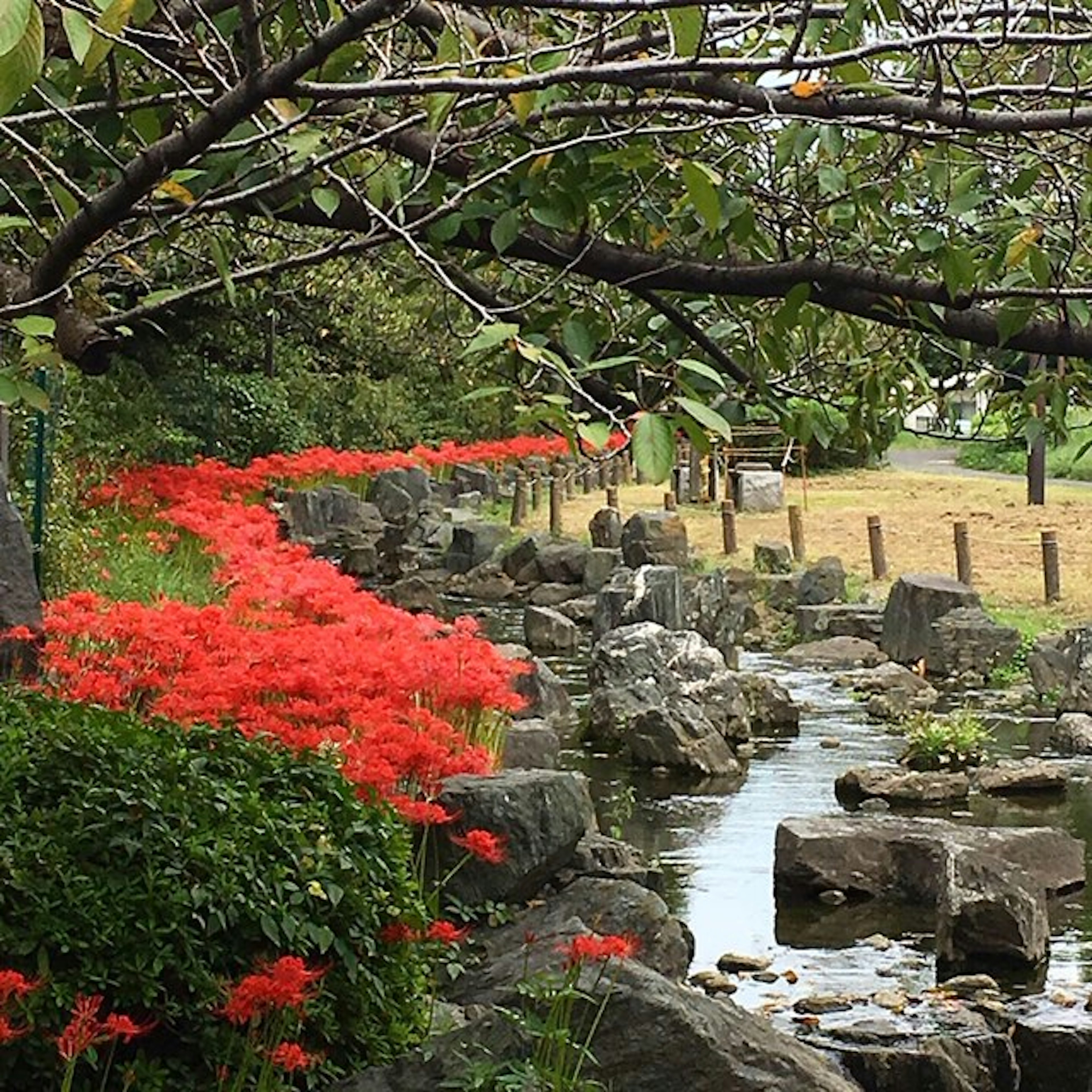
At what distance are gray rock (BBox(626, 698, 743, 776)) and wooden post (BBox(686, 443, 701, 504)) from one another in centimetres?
1739

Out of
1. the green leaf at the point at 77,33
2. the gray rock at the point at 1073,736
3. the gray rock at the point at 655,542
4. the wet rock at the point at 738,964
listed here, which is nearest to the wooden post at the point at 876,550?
the gray rock at the point at 655,542

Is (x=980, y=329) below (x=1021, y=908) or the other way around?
the other way around

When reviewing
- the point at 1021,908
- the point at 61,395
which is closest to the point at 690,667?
the point at 61,395

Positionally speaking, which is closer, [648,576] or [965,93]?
[965,93]

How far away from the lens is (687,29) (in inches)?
94.3

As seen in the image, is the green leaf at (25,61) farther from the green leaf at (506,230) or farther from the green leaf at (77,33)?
the green leaf at (506,230)

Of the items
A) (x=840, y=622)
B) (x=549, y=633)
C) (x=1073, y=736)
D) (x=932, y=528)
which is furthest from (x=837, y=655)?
(x=932, y=528)

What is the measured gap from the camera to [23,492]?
41.8 ft

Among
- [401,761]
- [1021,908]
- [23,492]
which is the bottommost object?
[1021,908]

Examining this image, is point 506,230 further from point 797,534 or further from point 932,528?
point 932,528

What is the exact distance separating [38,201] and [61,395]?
29.6ft

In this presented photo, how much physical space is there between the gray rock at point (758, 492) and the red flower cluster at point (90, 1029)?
2492cm

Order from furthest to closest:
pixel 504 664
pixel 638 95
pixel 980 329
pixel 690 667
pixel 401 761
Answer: pixel 690 667 < pixel 504 664 < pixel 401 761 < pixel 980 329 < pixel 638 95

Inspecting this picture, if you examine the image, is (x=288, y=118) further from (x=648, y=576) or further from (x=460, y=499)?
(x=460, y=499)
